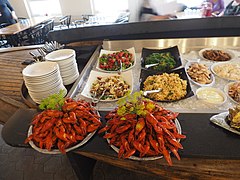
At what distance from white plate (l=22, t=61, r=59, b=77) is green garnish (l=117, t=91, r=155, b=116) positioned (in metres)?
0.55

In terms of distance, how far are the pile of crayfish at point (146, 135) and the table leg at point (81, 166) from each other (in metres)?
0.46

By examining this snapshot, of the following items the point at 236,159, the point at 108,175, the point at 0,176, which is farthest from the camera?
the point at 0,176

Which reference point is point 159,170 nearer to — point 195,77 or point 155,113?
point 155,113

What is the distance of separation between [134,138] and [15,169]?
1.65 metres

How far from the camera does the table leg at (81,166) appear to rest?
1111 millimetres

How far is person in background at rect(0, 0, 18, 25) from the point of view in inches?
195

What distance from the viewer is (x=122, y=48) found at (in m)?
1.82

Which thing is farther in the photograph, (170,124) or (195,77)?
(195,77)

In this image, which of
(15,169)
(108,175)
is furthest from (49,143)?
(15,169)

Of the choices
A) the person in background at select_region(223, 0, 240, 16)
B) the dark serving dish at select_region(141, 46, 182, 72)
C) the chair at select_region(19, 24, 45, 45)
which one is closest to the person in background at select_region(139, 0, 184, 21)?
the dark serving dish at select_region(141, 46, 182, 72)

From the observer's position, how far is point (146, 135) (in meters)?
0.74

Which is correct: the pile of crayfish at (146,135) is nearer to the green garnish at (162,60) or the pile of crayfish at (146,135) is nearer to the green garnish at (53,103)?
the green garnish at (53,103)

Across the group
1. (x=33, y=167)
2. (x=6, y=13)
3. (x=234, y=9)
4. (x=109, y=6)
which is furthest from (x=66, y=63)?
(x=109, y=6)

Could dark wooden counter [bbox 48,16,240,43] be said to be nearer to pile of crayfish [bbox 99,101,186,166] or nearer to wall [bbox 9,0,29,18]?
pile of crayfish [bbox 99,101,186,166]
